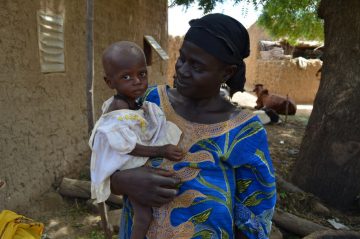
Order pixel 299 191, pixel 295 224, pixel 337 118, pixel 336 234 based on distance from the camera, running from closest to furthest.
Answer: pixel 336 234 < pixel 295 224 < pixel 337 118 < pixel 299 191

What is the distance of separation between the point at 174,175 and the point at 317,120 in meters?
3.86

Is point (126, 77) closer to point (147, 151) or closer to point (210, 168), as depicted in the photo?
point (147, 151)

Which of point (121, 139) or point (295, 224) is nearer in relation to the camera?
point (121, 139)

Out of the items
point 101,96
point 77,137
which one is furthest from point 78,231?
point 101,96

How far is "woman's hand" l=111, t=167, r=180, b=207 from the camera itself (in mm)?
1234

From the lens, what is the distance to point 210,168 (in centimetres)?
128

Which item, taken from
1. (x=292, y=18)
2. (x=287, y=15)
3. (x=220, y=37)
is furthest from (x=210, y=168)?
(x=292, y=18)

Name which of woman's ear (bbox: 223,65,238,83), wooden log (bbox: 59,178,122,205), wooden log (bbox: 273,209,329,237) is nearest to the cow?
wooden log (bbox: 273,209,329,237)

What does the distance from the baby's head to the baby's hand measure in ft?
0.94

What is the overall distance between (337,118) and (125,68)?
12.3 ft

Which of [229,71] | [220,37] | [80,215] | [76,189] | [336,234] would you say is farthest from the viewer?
[76,189]

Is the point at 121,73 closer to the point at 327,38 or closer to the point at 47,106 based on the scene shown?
the point at 47,106

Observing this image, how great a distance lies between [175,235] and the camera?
130cm

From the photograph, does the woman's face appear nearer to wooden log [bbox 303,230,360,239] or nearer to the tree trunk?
wooden log [bbox 303,230,360,239]
